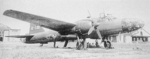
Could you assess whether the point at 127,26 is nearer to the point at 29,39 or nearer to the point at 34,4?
the point at 34,4

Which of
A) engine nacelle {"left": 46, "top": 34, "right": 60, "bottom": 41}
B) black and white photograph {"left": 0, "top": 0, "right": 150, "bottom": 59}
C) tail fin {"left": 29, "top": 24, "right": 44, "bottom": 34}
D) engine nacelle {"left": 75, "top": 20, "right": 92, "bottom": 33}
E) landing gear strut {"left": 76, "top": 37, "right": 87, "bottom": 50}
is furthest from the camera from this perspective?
tail fin {"left": 29, "top": 24, "right": 44, "bottom": 34}

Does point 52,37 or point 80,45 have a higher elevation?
point 52,37

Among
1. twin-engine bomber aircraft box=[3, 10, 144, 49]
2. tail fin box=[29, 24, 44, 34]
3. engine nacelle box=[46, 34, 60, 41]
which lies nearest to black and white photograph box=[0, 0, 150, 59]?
twin-engine bomber aircraft box=[3, 10, 144, 49]

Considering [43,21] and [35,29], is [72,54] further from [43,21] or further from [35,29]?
[35,29]

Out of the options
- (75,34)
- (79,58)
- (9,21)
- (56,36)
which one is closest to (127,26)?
(75,34)

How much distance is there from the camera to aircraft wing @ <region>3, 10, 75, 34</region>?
27.7 feet

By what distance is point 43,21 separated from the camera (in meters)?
10.1

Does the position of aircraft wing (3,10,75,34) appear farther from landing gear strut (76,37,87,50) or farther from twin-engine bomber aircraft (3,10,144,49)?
landing gear strut (76,37,87,50)

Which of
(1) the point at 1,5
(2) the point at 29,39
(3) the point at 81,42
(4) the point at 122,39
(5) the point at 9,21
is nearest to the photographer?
(1) the point at 1,5

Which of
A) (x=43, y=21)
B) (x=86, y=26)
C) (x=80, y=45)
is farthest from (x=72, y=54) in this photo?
(x=43, y=21)

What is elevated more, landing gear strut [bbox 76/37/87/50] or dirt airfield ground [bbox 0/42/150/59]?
landing gear strut [bbox 76/37/87/50]

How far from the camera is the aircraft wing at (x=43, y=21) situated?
845 centimetres

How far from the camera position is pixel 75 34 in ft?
34.3

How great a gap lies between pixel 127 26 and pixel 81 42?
10.2 ft
